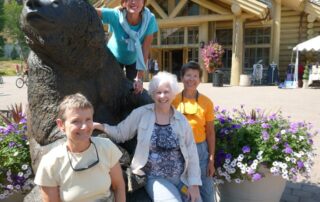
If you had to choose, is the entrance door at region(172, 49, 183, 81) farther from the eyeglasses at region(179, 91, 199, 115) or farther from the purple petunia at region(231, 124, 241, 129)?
the eyeglasses at region(179, 91, 199, 115)

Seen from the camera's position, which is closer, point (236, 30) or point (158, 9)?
point (236, 30)

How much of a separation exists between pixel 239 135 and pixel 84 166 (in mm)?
1998

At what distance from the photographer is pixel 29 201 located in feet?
7.22

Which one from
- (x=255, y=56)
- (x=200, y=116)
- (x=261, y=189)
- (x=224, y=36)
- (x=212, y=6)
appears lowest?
(x=261, y=189)

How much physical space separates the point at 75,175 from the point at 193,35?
61.6 ft

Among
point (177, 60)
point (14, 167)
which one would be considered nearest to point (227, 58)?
point (177, 60)

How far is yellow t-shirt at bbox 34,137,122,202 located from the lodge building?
1590 cm

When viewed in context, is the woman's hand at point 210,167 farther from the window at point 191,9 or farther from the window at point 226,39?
the window at point 226,39

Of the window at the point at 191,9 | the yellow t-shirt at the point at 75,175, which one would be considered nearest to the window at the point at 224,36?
the window at the point at 191,9

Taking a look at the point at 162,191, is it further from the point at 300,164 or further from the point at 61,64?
the point at 300,164

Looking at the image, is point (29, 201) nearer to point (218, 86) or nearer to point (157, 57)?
point (218, 86)

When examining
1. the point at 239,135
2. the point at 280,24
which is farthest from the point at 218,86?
the point at 239,135

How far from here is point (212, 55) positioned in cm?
1775

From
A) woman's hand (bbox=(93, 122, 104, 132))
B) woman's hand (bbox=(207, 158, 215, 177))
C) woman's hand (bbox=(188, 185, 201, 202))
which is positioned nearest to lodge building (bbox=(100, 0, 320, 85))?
woman's hand (bbox=(207, 158, 215, 177))
